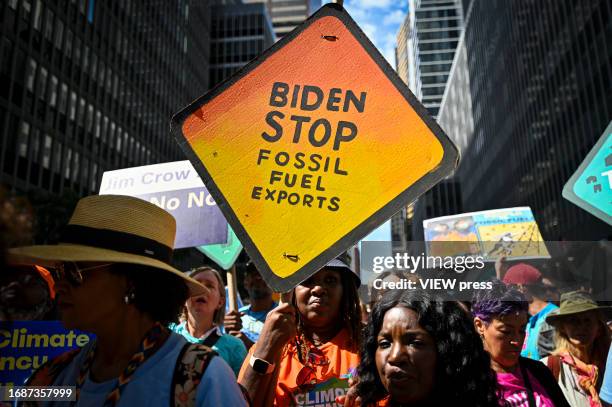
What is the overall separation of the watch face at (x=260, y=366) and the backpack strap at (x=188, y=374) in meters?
0.33

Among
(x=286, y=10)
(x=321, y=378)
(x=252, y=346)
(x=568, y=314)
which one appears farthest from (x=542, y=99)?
(x=286, y=10)

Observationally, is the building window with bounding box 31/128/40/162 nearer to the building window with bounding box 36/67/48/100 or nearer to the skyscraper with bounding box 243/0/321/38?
the building window with bounding box 36/67/48/100

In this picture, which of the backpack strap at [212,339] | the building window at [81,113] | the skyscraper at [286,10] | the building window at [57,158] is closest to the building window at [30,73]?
the building window at [57,158]

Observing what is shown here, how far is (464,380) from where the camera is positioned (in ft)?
6.41

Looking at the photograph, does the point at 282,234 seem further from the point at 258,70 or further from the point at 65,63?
the point at 65,63

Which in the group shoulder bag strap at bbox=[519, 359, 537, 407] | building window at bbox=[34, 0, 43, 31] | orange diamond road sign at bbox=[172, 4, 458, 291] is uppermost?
building window at bbox=[34, 0, 43, 31]

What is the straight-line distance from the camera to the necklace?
1.55m

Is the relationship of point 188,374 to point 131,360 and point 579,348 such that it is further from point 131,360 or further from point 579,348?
point 579,348

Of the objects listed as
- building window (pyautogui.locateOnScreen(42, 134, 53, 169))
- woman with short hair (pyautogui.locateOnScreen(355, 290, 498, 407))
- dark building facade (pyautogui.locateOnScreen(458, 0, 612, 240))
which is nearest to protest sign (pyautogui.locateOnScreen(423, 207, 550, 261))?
woman with short hair (pyautogui.locateOnScreen(355, 290, 498, 407))

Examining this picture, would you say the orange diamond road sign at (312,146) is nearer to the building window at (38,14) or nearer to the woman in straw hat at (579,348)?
the woman in straw hat at (579,348)

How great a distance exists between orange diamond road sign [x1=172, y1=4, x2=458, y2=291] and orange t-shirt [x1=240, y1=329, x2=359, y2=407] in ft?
2.37

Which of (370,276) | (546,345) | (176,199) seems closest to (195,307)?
(176,199)

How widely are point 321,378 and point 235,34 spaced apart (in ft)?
252

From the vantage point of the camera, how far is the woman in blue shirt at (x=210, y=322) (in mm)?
3295
